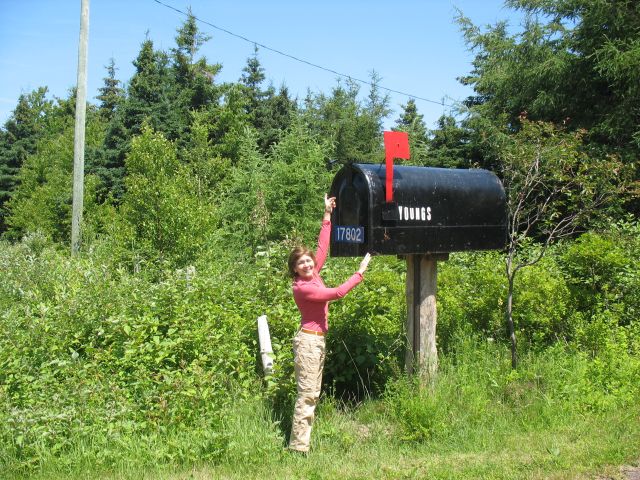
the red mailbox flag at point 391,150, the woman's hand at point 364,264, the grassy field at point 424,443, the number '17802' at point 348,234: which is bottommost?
the grassy field at point 424,443

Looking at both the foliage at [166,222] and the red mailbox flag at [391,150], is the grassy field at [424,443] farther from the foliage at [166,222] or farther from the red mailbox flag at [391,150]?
the foliage at [166,222]

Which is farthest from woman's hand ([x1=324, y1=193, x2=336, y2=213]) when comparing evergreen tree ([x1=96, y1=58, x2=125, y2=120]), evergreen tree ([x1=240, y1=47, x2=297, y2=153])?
evergreen tree ([x1=96, y1=58, x2=125, y2=120])

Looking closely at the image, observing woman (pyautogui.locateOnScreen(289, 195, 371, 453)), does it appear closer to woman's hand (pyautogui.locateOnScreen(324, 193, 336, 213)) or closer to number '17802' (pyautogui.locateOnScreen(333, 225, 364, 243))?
number '17802' (pyautogui.locateOnScreen(333, 225, 364, 243))

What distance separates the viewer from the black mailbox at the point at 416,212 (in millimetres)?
4387

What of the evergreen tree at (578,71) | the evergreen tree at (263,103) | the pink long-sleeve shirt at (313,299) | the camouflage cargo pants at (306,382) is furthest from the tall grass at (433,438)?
the evergreen tree at (263,103)

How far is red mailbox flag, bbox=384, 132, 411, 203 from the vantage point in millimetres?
4363

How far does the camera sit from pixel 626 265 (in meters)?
6.13

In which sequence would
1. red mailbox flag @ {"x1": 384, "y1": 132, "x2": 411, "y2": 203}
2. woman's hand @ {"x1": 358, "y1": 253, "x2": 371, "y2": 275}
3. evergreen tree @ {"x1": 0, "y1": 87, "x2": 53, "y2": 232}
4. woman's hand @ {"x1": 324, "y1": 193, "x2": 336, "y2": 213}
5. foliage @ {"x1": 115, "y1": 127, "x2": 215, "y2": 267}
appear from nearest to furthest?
woman's hand @ {"x1": 358, "y1": 253, "x2": 371, "y2": 275} < red mailbox flag @ {"x1": 384, "y1": 132, "x2": 411, "y2": 203} < woman's hand @ {"x1": 324, "y1": 193, "x2": 336, "y2": 213} < foliage @ {"x1": 115, "y1": 127, "x2": 215, "y2": 267} < evergreen tree @ {"x1": 0, "y1": 87, "x2": 53, "y2": 232}

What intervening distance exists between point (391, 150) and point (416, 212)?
490 mm

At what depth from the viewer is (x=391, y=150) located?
14.5 feet

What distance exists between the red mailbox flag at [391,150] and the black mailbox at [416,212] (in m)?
0.07

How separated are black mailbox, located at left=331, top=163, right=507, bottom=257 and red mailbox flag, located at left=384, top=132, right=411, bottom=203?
7 cm

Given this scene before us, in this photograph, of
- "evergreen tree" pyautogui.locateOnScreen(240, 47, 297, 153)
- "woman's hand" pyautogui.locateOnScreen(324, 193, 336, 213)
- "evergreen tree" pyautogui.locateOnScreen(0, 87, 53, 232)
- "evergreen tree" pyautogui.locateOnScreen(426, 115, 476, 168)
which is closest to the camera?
"woman's hand" pyautogui.locateOnScreen(324, 193, 336, 213)

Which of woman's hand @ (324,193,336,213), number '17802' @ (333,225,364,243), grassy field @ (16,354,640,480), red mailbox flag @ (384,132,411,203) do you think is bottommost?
grassy field @ (16,354,640,480)
